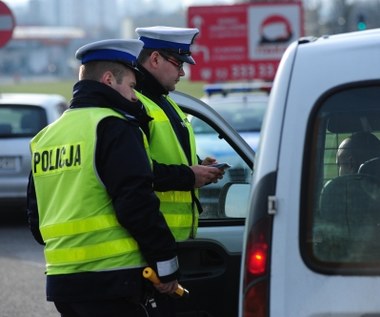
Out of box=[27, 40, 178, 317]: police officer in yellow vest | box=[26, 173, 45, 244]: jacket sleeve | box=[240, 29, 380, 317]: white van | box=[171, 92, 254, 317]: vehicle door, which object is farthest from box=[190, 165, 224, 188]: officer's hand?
box=[240, 29, 380, 317]: white van

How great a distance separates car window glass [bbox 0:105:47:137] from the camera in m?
12.7

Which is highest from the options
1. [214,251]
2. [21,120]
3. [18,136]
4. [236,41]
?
[214,251]

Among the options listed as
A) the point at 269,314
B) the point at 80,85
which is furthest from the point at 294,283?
the point at 80,85

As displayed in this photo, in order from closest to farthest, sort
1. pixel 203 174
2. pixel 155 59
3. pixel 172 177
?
pixel 172 177 → pixel 203 174 → pixel 155 59

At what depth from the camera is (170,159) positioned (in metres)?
4.51

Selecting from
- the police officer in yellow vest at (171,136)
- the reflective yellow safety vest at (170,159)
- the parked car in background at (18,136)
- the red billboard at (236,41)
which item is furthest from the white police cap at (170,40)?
the red billboard at (236,41)

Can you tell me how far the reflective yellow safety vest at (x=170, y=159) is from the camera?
14.7 feet

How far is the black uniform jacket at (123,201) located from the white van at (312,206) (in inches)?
21.2

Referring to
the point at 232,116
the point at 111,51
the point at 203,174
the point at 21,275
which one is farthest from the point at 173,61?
the point at 232,116

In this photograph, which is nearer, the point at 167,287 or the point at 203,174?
Answer: the point at 167,287

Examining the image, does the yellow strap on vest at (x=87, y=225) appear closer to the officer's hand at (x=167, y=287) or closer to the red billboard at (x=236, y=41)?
the officer's hand at (x=167, y=287)

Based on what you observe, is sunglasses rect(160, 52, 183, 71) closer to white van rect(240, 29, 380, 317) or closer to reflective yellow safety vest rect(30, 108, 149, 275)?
reflective yellow safety vest rect(30, 108, 149, 275)

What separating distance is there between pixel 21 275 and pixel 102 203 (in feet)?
18.6

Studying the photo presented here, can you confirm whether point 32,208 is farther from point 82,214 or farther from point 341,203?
point 341,203
